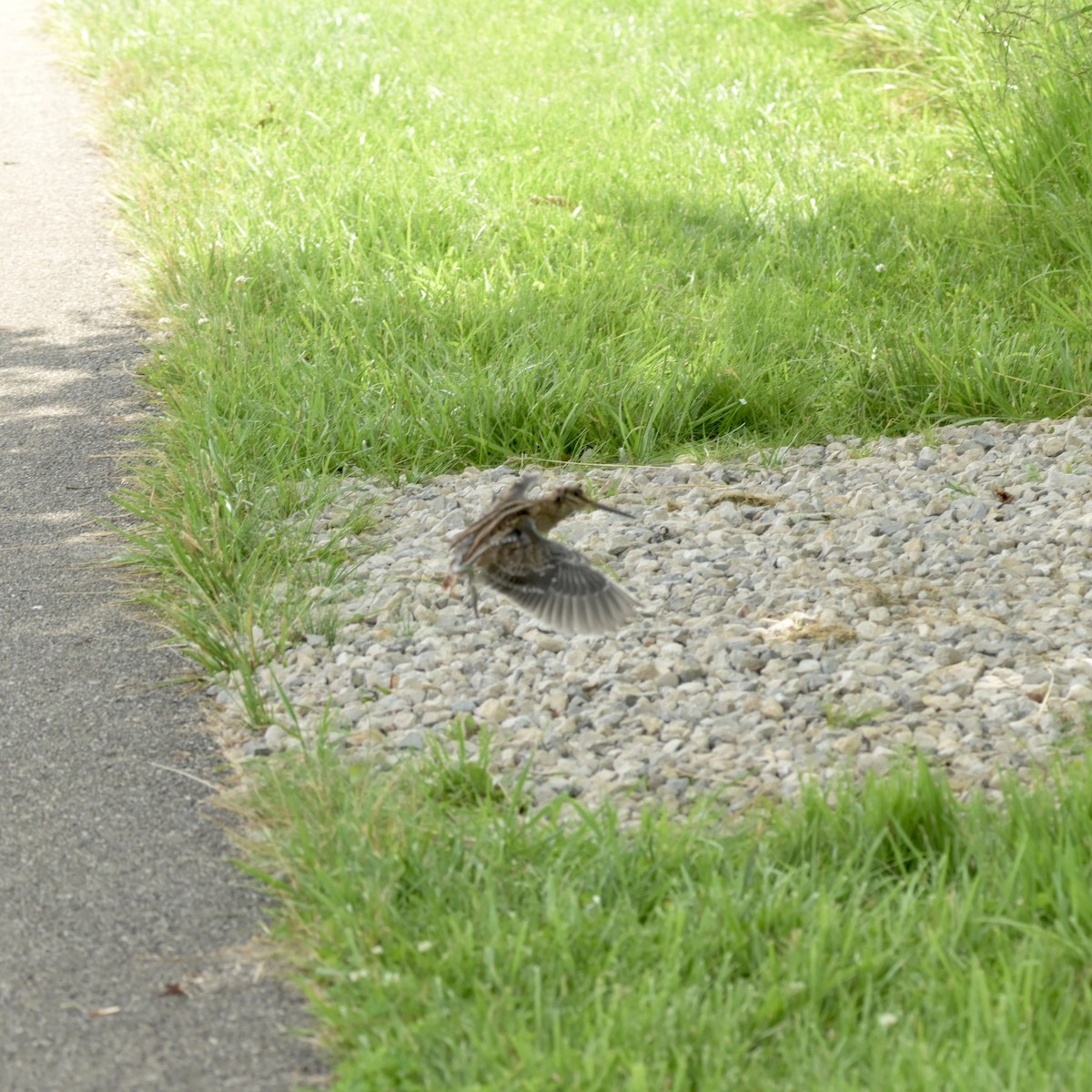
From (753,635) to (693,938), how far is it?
140cm

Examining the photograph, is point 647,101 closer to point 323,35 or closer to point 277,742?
point 323,35

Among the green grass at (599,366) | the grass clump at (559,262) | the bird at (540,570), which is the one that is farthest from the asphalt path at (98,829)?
the bird at (540,570)

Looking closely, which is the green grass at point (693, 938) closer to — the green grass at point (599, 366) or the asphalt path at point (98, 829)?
the green grass at point (599, 366)

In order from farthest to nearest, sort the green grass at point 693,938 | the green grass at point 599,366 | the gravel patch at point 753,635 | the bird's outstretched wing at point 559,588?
the bird's outstretched wing at point 559,588
the gravel patch at point 753,635
the green grass at point 599,366
the green grass at point 693,938

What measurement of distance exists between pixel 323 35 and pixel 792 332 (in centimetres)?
687

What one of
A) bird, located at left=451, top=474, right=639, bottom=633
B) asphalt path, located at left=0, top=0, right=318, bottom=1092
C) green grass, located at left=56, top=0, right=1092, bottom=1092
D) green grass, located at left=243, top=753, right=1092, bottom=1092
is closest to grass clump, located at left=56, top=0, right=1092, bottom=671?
green grass, located at left=56, top=0, right=1092, bottom=1092

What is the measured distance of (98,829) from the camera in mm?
3541

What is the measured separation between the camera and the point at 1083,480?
4.99 metres

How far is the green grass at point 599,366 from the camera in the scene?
2.80 meters

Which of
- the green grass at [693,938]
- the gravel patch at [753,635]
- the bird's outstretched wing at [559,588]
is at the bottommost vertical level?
the gravel patch at [753,635]

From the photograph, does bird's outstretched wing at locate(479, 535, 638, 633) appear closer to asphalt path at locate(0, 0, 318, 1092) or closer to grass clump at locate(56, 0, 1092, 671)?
grass clump at locate(56, 0, 1092, 671)

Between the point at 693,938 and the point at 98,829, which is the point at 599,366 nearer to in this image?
the point at 98,829

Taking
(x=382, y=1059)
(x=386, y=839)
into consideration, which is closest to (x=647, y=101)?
(x=386, y=839)

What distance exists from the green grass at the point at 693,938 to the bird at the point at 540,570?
1.78 ft
